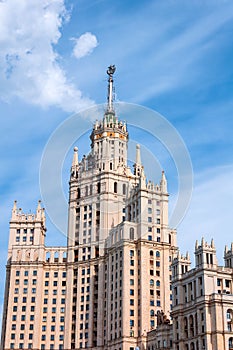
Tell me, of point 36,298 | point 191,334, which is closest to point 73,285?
point 36,298

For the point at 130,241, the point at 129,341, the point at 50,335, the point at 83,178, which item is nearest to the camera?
the point at 129,341

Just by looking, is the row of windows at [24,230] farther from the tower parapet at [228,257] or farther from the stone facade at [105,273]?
the tower parapet at [228,257]

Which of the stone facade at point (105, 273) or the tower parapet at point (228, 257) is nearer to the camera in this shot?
the tower parapet at point (228, 257)

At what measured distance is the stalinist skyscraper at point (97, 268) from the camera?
162 meters

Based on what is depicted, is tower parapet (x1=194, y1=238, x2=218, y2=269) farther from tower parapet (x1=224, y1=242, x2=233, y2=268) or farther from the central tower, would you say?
the central tower

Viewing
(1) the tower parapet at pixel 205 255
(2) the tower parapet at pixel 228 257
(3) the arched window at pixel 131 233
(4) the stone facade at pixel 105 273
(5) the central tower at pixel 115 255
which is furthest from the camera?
(3) the arched window at pixel 131 233

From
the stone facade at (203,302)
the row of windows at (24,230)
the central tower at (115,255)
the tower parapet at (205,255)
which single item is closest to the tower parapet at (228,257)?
the stone facade at (203,302)

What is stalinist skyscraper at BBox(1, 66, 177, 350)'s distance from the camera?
162000 millimetres

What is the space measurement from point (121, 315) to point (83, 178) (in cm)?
5647

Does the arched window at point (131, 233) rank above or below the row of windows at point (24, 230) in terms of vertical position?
below

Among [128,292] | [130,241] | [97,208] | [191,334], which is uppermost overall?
[97,208]

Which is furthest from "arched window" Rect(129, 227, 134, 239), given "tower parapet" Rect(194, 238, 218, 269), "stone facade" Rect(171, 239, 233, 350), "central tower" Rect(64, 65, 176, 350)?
"tower parapet" Rect(194, 238, 218, 269)

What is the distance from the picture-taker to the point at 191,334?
419 feet

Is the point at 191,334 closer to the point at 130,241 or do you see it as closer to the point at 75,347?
the point at 130,241
